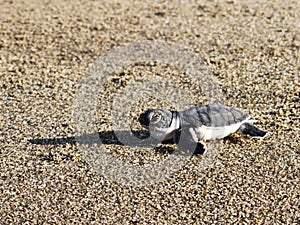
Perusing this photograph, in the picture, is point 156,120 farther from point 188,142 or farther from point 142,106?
point 142,106

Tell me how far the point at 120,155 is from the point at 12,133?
0.90m

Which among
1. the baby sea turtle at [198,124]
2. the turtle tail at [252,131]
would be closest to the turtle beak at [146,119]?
the baby sea turtle at [198,124]

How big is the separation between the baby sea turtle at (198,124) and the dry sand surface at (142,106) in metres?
0.10

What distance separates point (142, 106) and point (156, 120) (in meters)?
0.68

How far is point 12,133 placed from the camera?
3957mm

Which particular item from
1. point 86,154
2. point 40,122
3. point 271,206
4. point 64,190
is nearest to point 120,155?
point 86,154

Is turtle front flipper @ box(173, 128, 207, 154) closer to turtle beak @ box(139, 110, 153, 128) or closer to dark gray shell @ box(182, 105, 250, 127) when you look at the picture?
dark gray shell @ box(182, 105, 250, 127)

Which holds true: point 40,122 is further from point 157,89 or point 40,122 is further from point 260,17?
point 260,17

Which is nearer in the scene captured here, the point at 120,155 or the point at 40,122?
the point at 120,155

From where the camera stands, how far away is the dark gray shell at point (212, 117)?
3.62m

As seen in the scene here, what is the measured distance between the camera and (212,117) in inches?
143

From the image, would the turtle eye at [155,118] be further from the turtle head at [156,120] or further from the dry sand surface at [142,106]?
the dry sand surface at [142,106]

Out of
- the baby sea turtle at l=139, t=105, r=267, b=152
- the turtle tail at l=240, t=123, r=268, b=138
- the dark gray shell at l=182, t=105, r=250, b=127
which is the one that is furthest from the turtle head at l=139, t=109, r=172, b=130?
the turtle tail at l=240, t=123, r=268, b=138

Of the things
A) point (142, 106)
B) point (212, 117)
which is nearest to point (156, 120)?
point (212, 117)
